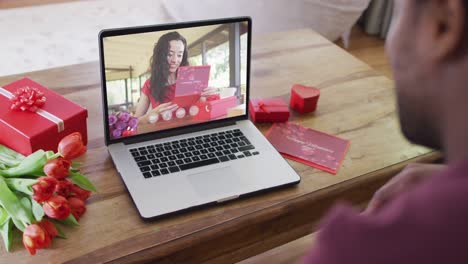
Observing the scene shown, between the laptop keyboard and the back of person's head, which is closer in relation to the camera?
the back of person's head

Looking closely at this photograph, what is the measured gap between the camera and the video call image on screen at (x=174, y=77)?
46.4 inches

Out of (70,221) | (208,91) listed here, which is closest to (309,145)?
(208,91)

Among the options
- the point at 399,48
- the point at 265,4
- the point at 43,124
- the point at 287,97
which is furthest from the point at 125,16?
the point at 399,48

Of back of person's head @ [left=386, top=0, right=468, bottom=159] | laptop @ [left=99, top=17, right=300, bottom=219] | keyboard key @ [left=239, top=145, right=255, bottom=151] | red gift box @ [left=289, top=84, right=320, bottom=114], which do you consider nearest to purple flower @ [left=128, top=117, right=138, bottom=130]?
laptop @ [left=99, top=17, right=300, bottom=219]

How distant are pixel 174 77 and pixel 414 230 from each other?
2.73ft

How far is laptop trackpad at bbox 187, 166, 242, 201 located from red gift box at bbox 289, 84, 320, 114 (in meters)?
0.32

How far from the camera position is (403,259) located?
1.56 feet

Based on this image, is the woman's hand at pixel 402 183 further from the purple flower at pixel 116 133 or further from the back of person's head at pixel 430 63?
the purple flower at pixel 116 133

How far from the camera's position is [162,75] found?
1.22 metres

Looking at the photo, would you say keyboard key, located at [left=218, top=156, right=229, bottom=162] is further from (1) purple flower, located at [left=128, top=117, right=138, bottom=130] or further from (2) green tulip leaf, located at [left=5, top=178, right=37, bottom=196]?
(2) green tulip leaf, located at [left=5, top=178, right=37, bottom=196]

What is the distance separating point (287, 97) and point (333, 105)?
0.39 ft

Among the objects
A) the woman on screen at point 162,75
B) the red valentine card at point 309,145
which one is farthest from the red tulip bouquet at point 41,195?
the red valentine card at point 309,145

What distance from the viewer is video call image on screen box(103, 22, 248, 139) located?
1.18m

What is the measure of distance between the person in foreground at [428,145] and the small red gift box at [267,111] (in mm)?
752
